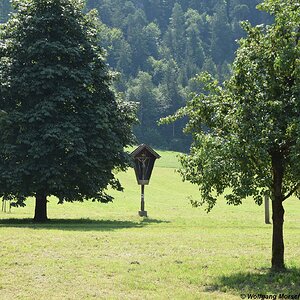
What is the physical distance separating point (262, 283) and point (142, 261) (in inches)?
177

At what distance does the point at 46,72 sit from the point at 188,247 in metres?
14.3

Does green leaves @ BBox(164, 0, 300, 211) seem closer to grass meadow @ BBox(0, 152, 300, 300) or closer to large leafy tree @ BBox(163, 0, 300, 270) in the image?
large leafy tree @ BBox(163, 0, 300, 270)

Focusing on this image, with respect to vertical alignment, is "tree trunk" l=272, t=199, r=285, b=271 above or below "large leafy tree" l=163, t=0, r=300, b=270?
below

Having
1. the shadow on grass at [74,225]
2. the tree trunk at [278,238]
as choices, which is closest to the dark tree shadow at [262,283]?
the tree trunk at [278,238]

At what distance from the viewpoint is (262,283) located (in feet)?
51.6

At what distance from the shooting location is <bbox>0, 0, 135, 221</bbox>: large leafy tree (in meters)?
31.9

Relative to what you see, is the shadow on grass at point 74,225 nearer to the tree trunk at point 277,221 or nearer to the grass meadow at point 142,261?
the grass meadow at point 142,261

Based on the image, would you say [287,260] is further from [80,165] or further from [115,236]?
[80,165]

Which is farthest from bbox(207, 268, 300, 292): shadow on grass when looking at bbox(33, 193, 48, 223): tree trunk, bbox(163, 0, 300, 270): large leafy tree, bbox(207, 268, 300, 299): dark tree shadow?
bbox(33, 193, 48, 223): tree trunk

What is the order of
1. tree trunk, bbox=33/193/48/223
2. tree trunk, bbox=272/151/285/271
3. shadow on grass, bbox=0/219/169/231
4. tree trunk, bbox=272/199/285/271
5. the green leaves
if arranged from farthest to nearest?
1. tree trunk, bbox=33/193/48/223
2. shadow on grass, bbox=0/219/169/231
3. tree trunk, bbox=272/199/285/271
4. tree trunk, bbox=272/151/285/271
5. the green leaves

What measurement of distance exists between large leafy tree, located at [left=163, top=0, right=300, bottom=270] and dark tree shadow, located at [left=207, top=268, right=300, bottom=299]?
769 millimetres

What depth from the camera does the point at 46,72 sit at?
3262 centimetres

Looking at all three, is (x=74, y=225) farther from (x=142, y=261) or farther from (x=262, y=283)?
(x=262, y=283)

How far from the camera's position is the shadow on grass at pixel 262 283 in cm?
1476
